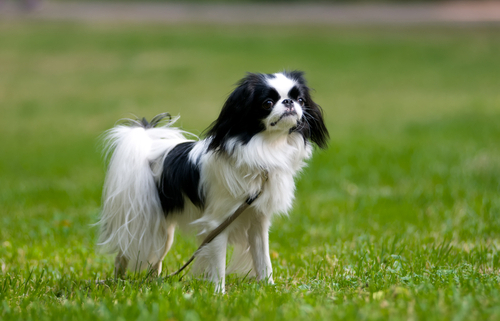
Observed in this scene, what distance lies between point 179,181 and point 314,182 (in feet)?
14.9

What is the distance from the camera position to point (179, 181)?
3.99 m

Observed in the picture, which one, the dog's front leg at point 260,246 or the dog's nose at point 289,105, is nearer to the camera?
the dog's nose at point 289,105

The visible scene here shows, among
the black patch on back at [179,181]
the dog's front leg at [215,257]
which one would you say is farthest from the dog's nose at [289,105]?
the dog's front leg at [215,257]

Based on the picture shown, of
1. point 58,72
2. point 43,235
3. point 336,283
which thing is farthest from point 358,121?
point 58,72

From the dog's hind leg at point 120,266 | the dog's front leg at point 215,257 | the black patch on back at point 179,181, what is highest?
the black patch on back at point 179,181

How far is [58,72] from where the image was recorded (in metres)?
23.1

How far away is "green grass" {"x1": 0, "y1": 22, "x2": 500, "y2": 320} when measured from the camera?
10.4 ft

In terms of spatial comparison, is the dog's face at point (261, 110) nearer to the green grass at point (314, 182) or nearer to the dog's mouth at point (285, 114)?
the dog's mouth at point (285, 114)

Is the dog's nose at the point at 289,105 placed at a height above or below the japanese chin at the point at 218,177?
above

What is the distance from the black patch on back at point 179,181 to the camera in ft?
12.9

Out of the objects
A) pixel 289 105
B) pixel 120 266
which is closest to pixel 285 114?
pixel 289 105

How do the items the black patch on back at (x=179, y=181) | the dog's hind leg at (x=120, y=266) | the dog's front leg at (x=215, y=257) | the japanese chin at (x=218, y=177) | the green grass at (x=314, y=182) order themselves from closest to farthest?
1. the green grass at (x=314, y=182)
2. the japanese chin at (x=218, y=177)
3. the dog's front leg at (x=215, y=257)
4. the black patch on back at (x=179, y=181)
5. the dog's hind leg at (x=120, y=266)

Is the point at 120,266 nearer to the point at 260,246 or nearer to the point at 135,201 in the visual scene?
the point at 135,201

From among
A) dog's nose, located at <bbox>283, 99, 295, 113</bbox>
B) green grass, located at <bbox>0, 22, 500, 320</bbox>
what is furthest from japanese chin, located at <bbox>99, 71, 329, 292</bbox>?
green grass, located at <bbox>0, 22, 500, 320</bbox>
